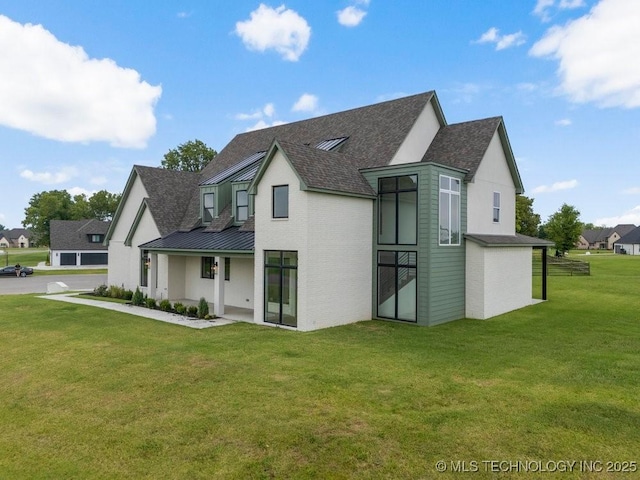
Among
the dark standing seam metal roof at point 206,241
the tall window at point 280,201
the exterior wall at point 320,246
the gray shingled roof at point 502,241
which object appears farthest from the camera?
the dark standing seam metal roof at point 206,241

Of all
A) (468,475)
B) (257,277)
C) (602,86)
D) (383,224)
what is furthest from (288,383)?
(602,86)

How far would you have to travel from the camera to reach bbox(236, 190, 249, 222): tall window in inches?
853

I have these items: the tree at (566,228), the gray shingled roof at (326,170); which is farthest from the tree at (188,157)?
the tree at (566,228)

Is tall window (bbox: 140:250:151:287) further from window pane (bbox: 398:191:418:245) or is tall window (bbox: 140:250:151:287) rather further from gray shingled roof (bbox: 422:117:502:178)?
gray shingled roof (bbox: 422:117:502:178)

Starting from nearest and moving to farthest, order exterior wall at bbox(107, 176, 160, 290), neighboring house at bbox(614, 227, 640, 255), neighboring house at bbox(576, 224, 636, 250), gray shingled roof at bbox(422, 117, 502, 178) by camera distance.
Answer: gray shingled roof at bbox(422, 117, 502, 178) < exterior wall at bbox(107, 176, 160, 290) < neighboring house at bbox(614, 227, 640, 255) < neighboring house at bbox(576, 224, 636, 250)

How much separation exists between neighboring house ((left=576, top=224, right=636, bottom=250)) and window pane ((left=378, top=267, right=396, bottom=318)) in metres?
127

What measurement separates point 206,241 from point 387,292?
31.7 feet

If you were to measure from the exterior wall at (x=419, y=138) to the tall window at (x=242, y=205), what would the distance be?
796 cm

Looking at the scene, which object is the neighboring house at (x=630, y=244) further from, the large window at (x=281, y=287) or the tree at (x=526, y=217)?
the large window at (x=281, y=287)

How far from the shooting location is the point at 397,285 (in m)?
17.1

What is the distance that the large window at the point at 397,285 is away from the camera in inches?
656

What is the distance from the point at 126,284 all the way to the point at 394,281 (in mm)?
18008

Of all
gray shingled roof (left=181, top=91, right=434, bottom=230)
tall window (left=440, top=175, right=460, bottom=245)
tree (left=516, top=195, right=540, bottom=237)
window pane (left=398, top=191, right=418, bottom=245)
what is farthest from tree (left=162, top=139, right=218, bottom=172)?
tree (left=516, top=195, right=540, bottom=237)

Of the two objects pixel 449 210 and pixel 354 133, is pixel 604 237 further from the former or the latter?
pixel 449 210
